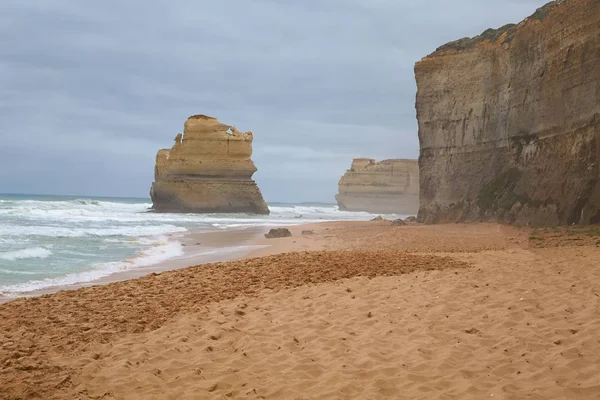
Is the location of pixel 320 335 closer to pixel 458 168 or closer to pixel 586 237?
pixel 586 237

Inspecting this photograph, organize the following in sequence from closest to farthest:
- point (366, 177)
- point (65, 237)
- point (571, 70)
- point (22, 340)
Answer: point (22, 340) < point (571, 70) < point (65, 237) < point (366, 177)

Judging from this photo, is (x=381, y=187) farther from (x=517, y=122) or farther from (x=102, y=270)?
(x=102, y=270)

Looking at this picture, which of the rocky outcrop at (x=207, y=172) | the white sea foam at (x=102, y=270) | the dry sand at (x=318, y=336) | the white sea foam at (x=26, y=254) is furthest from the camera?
the rocky outcrop at (x=207, y=172)

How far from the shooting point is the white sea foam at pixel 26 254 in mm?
13223

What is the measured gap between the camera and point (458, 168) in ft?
86.6

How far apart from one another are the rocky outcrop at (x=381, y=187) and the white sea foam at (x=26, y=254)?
67.2 meters

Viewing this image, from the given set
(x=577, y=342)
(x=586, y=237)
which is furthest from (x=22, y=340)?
(x=586, y=237)


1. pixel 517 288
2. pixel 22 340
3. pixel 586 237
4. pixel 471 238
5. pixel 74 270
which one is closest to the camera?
pixel 22 340

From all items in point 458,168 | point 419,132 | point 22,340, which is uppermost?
point 419,132

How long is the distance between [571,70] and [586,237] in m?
6.83

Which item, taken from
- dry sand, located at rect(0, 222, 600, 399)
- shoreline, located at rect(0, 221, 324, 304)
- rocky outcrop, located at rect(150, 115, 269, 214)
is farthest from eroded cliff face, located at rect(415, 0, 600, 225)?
rocky outcrop, located at rect(150, 115, 269, 214)

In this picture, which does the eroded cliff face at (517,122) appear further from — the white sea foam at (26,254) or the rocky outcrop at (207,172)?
the rocky outcrop at (207,172)

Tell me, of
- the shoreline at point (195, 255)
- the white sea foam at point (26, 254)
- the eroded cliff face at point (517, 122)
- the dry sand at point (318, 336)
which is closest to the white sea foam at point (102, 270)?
the shoreline at point (195, 255)

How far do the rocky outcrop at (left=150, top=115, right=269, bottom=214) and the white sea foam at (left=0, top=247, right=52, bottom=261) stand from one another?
3750 centimetres
